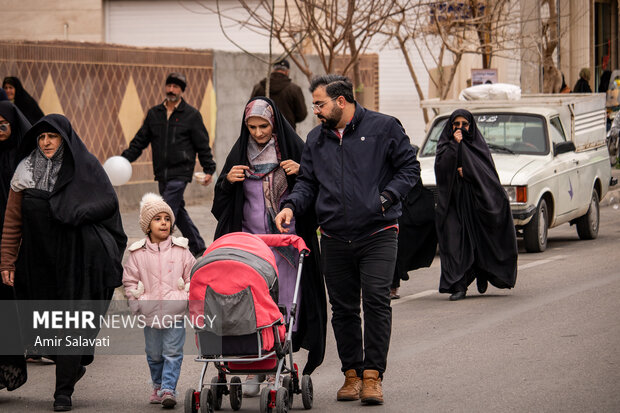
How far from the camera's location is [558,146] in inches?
564

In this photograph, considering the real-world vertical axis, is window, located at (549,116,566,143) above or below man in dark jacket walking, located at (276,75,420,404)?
above

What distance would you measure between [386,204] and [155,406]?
1.91 metres

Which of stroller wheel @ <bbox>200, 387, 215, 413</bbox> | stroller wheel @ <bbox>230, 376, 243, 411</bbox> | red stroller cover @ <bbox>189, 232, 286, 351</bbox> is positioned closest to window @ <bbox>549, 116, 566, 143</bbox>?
stroller wheel @ <bbox>230, 376, 243, 411</bbox>

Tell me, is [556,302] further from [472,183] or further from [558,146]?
[558,146]

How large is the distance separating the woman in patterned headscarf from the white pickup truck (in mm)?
6411

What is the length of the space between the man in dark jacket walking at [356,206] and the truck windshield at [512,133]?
7.69 m

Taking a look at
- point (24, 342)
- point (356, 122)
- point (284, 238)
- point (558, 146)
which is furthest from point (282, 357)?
point (558, 146)

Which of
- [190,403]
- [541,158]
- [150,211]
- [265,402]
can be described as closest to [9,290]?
[150,211]

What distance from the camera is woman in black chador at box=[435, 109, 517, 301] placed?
36.6ft

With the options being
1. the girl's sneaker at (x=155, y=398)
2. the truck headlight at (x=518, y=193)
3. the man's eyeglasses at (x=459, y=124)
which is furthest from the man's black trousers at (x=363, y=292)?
the truck headlight at (x=518, y=193)

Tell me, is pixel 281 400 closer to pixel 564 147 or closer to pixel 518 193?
pixel 518 193

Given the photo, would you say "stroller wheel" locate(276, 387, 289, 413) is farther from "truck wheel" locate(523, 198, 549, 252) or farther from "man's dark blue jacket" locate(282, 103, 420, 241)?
"truck wheel" locate(523, 198, 549, 252)

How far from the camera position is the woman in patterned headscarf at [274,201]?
24.0 ft

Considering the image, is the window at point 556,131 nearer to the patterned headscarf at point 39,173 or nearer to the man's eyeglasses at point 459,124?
the man's eyeglasses at point 459,124
